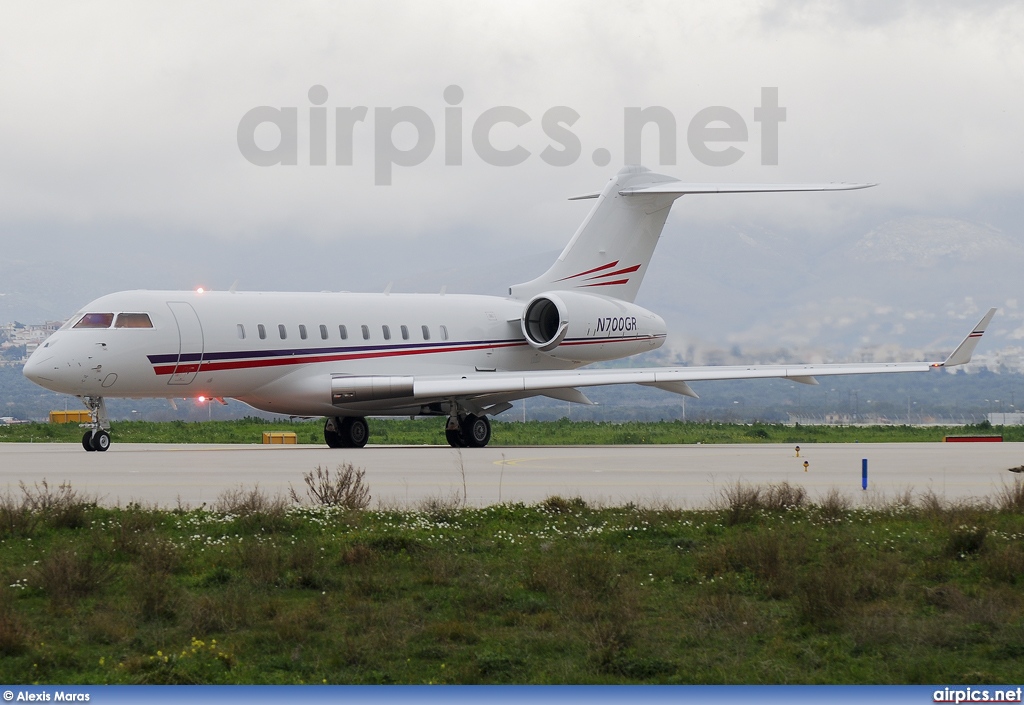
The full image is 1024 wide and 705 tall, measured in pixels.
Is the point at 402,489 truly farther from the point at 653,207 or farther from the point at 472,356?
the point at 653,207

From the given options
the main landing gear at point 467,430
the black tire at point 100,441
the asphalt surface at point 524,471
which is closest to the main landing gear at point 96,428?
the black tire at point 100,441

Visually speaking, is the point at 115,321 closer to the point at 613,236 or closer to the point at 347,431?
the point at 347,431

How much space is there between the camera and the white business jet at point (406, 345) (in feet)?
100

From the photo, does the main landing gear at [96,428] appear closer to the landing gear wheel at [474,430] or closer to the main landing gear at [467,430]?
the main landing gear at [467,430]

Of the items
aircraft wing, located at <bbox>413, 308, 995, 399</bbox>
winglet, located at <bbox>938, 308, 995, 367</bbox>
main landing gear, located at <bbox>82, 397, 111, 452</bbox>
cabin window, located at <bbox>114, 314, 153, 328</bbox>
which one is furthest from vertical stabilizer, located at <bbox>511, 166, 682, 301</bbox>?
main landing gear, located at <bbox>82, 397, 111, 452</bbox>

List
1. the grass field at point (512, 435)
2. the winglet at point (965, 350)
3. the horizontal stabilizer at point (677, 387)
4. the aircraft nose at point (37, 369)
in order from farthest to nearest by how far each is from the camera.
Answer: the grass field at point (512, 435)
the horizontal stabilizer at point (677, 387)
the winglet at point (965, 350)
the aircraft nose at point (37, 369)

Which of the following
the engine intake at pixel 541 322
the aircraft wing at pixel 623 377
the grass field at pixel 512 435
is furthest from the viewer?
the grass field at pixel 512 435

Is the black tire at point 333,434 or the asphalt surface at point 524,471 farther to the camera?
the black tire at point 333,434

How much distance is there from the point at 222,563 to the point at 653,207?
96.3ft

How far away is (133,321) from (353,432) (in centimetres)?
764

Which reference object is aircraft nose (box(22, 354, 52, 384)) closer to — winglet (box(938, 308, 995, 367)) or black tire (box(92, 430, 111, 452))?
black tire (box(92, 430, 111, 452))

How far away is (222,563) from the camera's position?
13.2 metres

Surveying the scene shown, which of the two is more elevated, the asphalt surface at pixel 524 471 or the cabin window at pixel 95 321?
the cabin window at pixel 95 321

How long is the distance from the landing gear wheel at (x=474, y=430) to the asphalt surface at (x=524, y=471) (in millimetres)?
1033
